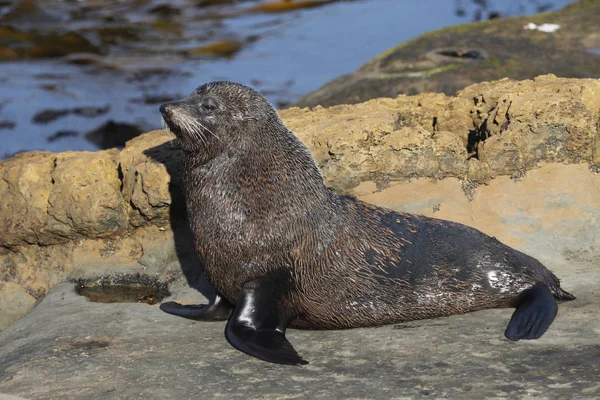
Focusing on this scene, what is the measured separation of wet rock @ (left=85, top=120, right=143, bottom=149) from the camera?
15281 mm

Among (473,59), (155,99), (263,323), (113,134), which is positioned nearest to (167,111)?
(263,323)

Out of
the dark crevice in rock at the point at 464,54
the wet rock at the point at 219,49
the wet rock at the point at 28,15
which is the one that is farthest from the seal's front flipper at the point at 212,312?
the wet rock at the point at 28,15

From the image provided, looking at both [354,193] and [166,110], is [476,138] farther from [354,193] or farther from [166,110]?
[166,110]

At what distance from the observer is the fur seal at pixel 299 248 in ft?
20.7

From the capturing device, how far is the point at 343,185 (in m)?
7.77

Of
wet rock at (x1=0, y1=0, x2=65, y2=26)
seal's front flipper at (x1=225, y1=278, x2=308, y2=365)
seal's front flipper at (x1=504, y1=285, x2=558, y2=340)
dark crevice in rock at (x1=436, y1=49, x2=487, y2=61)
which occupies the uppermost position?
wet rock at (x1=0, y1=0, x2=65, y2=26)

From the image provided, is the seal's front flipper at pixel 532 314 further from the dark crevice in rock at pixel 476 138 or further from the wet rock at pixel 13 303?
the wet rock at pixel 13 303

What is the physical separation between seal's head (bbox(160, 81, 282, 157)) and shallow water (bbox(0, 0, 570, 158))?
8628 millimetres

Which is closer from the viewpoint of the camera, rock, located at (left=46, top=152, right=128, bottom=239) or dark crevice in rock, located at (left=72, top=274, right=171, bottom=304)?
dark crevice in rock, located at (left=72, top=274, right=171, bottom=304)

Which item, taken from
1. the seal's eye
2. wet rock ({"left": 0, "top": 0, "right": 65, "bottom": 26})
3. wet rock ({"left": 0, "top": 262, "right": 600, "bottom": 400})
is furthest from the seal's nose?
wet rock ({"left": 0, "top": 0, "right": 65, "bottom": 26})

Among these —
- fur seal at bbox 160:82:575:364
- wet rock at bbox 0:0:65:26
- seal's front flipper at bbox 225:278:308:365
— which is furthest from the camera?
wet rock at bbox 0:0:65:26

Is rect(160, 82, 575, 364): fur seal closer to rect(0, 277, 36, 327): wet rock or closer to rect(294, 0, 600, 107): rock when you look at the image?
rect(0, 277, 36, 327): wet rock

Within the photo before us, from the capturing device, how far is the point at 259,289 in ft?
20.3

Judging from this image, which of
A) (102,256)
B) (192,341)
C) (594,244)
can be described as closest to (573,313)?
(594,244)
